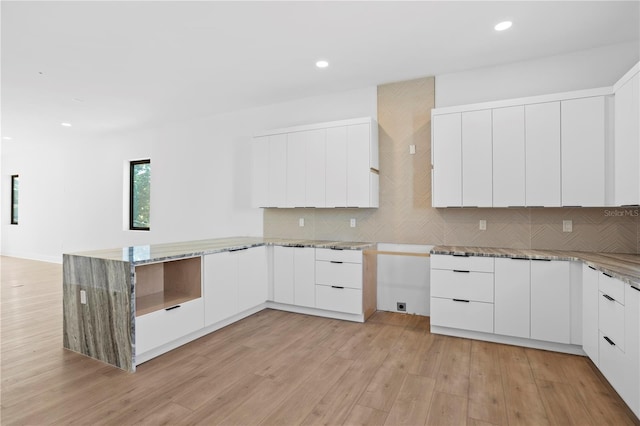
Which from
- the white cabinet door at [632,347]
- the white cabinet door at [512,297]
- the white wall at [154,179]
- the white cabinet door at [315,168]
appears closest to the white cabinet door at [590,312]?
the white cabinet door at [512,297]

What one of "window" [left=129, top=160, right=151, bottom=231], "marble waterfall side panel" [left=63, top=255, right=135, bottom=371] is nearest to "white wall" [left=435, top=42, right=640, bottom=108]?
"marble waterfall side panel" [left=63, top=255, right=135, bottom=371]

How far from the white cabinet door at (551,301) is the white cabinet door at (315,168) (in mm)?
2328

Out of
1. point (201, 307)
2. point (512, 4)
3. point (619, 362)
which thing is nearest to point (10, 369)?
point (201, 307)

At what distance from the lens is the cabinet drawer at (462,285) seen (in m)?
3.03

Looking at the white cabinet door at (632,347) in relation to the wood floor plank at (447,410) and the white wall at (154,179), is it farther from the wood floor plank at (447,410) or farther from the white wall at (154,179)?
the white wall at (154,179)

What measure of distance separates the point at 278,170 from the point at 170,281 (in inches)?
74.8

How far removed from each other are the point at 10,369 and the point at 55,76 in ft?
10.5

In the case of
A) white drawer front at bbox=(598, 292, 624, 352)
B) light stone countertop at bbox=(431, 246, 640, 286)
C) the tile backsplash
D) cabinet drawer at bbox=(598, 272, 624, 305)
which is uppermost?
the tile backsplash

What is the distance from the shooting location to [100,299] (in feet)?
8.57

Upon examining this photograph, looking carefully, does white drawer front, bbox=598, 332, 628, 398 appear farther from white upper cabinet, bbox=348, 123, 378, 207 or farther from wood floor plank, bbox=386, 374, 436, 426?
white upper cabinet, bbox=348, 123, 378, 207

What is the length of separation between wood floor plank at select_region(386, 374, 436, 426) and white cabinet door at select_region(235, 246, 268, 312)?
196 centimetres

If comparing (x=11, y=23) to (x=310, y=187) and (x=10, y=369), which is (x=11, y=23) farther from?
(x=310, y=187)

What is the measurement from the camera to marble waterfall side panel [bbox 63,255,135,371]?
2.48 m

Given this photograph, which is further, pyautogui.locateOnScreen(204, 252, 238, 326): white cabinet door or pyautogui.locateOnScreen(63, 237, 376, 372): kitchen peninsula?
pyautogui.locateOnScreen(204, 252, 238, 326): white cabinet door
